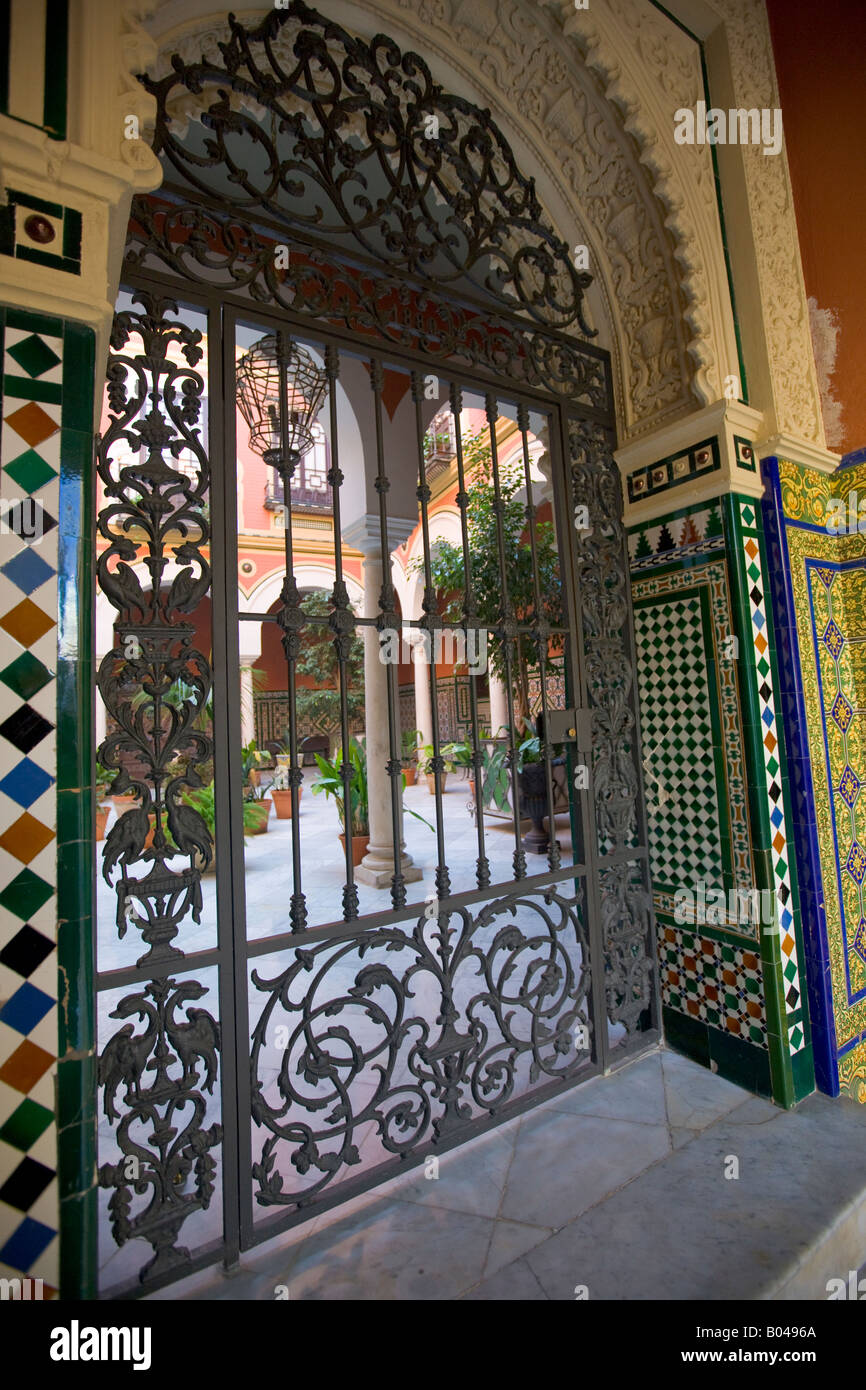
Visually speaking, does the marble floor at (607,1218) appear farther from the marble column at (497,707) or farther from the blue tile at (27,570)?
the marble column at (497,707)

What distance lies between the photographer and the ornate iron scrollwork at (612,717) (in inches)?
101

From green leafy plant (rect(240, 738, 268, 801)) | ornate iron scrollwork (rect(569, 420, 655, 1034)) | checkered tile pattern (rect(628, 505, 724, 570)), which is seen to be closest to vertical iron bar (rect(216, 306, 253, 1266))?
ornate iron scrollwork (rect(569, 420, 655, 1034))

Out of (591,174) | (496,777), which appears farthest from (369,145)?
(496,777)

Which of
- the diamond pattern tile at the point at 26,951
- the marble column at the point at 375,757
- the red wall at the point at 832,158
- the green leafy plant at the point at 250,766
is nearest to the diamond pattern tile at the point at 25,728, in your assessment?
the diamond pattern tile at the point at 26,951

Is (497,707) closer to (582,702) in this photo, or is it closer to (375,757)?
Answer: (375,757)

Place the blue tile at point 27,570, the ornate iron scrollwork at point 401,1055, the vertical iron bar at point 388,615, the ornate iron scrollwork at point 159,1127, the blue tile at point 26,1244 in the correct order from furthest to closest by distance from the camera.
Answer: the vertical iron bar at point 388,615, the ornate iron scrollwork at point 401,1055, the ornate iron scrollwork at point 159,1127, the blue tile at point 27,570, the blue tile at point 26,1244

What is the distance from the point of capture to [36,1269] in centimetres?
118

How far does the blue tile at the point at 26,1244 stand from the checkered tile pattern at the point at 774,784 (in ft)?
7.31

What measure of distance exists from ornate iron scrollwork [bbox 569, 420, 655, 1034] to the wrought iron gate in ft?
0.04

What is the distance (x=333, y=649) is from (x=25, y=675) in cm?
94

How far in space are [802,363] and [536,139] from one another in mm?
1371

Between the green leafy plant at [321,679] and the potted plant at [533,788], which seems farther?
the green leafy plant at [321,679]

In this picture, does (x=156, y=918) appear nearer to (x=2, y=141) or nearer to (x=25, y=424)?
(x=25, y=424)

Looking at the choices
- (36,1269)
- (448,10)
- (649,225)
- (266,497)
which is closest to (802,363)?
(649,225)
